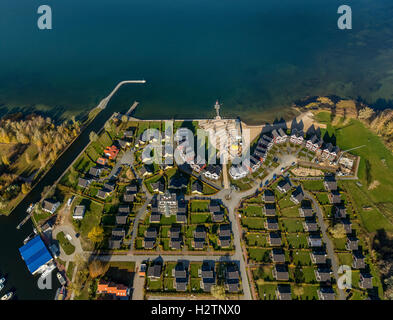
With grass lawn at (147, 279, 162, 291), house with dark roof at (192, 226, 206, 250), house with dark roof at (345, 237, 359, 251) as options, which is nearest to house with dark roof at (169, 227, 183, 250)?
house with dark roof at (192, 226, 206, 250)

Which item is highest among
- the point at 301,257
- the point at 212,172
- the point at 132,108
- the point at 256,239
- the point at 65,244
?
the point at 132,108

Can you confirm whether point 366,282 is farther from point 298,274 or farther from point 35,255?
point 35,255

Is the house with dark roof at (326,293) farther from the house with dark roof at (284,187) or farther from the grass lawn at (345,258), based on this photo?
the house with dark roof at (284,187)

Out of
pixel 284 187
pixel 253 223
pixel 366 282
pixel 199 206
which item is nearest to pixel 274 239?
pixel 253 223

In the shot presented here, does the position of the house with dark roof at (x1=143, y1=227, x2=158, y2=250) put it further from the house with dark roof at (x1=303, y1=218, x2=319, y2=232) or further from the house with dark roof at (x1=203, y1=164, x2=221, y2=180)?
the house with dark roof at (x1=303, y1=218, x2=319, y2=232)

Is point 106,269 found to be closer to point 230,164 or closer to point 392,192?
point 230,164
